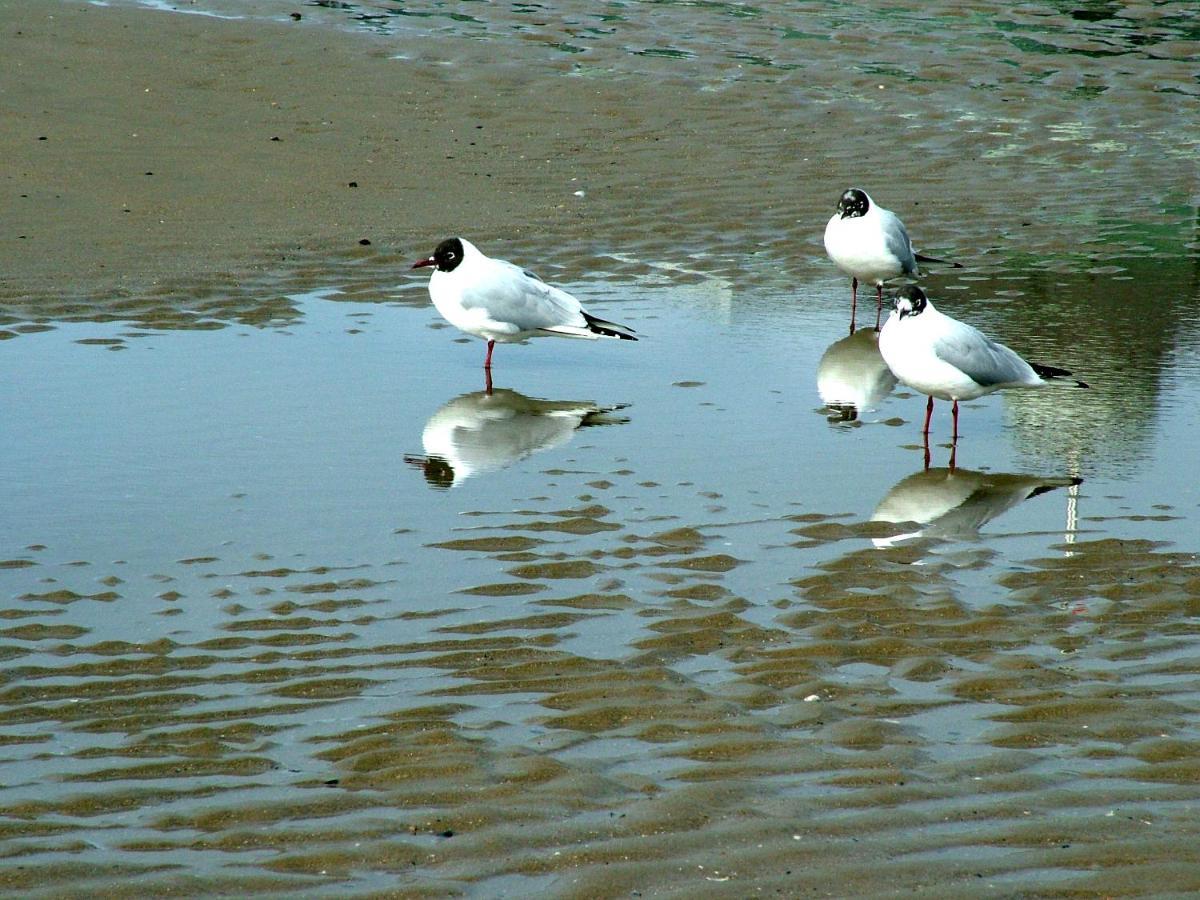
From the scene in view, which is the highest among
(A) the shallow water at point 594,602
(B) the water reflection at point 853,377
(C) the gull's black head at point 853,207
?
(C) the gull's black head at point 853,207

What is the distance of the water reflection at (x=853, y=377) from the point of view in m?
9.45

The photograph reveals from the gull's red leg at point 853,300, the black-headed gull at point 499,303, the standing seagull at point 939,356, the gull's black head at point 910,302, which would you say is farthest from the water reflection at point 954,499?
the gull's red leg at point 853,300

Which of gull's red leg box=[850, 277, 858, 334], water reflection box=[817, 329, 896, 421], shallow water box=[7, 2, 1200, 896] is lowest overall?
shallow water box=[7, 2, 1200, 896]

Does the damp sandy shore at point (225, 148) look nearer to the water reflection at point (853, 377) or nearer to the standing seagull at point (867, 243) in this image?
the standing seagull at point (867, 243)

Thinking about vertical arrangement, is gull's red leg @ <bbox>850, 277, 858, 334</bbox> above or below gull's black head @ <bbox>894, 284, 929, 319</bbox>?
below

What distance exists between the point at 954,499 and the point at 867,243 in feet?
13.2

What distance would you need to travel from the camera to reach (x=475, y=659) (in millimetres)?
5855

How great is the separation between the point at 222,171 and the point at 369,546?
8.80 m

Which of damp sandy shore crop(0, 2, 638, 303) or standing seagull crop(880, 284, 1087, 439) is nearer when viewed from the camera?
standing seagull crop(880, 284, 1087, 439)

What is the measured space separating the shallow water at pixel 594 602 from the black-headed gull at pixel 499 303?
10.7 inches

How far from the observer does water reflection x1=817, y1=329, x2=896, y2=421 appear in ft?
31.0

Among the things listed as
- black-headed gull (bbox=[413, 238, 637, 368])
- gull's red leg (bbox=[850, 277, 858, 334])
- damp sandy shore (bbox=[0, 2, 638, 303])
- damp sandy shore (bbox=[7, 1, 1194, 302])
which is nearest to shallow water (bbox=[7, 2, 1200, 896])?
gull's red leg (bbox=[850, 277, 858, 334])

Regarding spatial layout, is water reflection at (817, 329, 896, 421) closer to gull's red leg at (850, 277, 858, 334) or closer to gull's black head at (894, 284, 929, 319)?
gull's red leg at (850, 277, 858, 334)

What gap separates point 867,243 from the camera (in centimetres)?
1152
